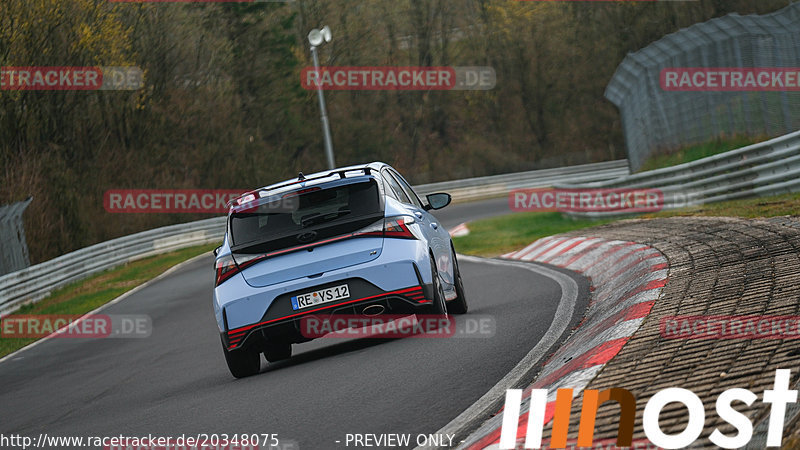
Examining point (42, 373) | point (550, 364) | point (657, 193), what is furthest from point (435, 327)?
point (657, 193)

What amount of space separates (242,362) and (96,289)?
A: 20417mm

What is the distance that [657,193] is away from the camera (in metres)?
21.8

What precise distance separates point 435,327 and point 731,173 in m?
10.3

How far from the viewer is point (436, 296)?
9.02 meters

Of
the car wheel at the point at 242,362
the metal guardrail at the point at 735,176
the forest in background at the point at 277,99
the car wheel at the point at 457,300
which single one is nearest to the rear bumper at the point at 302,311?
the car wheel at the point at 242,362

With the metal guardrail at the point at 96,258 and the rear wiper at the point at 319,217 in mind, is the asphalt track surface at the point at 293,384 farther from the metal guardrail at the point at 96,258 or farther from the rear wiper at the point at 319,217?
the metal guardrail at the point at 96,258

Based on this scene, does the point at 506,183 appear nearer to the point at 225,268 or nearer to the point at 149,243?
the point at 149,243

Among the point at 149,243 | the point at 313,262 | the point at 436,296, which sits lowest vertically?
the point at 149,243

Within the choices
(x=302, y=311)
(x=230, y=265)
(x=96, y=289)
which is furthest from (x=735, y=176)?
(x=96, y=289)

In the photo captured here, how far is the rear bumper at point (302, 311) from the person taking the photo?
8656 mm

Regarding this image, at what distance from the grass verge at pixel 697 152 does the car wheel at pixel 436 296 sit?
12096 millimetres

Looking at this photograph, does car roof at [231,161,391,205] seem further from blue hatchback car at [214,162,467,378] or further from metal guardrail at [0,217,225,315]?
metal guardrail at [0,217,225,315]

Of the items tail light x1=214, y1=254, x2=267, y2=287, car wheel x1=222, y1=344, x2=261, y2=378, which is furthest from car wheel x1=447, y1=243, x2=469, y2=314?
tail light x1=214, y1=254, x2=267, y2=287

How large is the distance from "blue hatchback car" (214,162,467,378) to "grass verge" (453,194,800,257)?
550 centimetres
